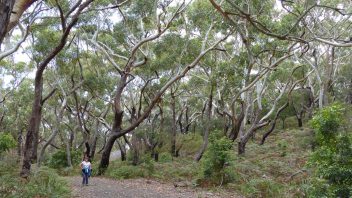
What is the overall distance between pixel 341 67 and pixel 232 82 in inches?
671

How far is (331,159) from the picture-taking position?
31.6 feet

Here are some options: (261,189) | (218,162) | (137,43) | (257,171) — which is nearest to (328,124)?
(261,189)

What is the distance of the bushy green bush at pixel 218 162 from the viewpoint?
1515cm

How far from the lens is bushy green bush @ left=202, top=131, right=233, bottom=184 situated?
15148mm

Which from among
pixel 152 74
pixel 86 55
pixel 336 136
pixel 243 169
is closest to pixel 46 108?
pixel 86 55

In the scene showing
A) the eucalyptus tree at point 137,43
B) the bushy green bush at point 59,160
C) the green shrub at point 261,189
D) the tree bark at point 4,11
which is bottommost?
the green shrub at point 261,189

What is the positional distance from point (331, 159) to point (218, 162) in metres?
6.19

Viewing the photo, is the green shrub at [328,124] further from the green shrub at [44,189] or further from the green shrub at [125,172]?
the green shrub at [125,172]

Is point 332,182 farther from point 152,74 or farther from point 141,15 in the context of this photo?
point 152,74

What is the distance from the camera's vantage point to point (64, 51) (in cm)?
2184

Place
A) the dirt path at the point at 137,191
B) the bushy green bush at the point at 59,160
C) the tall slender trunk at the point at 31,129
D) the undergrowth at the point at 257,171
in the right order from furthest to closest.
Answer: the bushy green bush at the point at 59,160
the tall slender trunk at the point at 31,129
the undergrowth at the point at 257,171
the dirt path at the point at 137,191

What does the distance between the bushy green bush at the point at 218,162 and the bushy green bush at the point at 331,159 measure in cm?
498

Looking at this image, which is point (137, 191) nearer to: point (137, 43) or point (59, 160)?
point (137, 43)

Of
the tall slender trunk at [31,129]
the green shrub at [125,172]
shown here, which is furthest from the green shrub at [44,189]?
the green shrub at [125,172]
